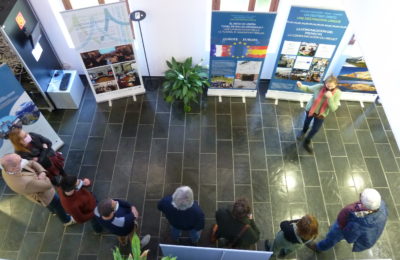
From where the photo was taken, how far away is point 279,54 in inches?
195

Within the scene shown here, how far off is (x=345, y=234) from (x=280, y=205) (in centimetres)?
120

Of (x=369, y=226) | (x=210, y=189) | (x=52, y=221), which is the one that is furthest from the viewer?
(x=210, y=189)

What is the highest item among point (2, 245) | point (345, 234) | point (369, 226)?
point (369, 226)

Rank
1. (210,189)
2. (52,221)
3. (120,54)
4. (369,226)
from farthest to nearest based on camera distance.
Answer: (120,54) → (210,189) → (52,221) → (369,226)

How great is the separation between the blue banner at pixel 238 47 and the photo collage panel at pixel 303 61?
1.23ft

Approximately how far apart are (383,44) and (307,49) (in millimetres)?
2442

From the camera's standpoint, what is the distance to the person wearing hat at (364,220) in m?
3.06

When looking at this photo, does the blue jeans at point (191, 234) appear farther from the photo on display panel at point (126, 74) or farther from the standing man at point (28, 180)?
the photo on display panel at point (126, 74)

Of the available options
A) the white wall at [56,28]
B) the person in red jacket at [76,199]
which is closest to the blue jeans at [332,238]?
the person in red jacket at [76,199]

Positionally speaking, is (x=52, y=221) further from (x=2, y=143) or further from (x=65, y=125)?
(x=65, y=125)

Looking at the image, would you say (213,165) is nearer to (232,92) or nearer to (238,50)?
(232,92)

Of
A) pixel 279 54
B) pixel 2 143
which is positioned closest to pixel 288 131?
pixel 279 54

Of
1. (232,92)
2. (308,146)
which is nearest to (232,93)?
(232,92)

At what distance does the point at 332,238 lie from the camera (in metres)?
3.76
